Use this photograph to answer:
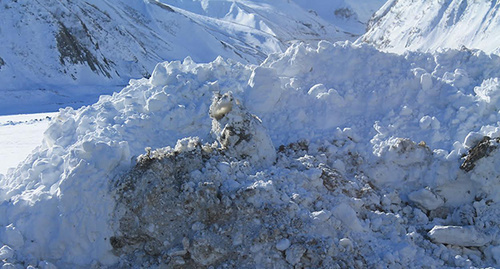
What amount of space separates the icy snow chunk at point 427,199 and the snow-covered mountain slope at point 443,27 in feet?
22.3

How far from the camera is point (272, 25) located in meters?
A: 53.0

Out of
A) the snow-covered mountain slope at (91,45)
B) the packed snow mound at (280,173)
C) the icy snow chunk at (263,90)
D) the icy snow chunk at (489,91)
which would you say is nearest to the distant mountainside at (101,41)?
the snow-covered mountain slope at (91,45)

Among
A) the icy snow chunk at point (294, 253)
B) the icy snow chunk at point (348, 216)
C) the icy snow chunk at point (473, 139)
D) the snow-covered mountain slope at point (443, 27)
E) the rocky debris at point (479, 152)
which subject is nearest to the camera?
the icy snow chunk at point (294, 253)

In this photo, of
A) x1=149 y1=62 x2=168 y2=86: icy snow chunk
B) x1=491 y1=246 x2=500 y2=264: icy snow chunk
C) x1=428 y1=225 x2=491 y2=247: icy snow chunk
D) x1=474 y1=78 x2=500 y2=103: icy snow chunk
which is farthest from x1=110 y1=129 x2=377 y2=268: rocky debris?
x1=474 y1=78 x2=500 y2=103: icy snow chunk

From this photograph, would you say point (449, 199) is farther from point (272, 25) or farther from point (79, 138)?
point (272, 25)

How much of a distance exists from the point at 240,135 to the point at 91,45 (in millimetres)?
19616

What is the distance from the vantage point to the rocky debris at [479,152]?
5.59m

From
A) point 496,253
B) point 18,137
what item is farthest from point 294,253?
point 18,137

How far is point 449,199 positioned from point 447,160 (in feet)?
1.51

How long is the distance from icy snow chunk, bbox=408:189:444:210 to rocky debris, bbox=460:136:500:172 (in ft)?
1.57

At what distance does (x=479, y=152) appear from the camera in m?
5.62

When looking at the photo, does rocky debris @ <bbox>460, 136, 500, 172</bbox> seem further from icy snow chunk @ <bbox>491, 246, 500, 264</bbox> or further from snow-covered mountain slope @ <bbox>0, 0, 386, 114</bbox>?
snow-covered mountain slope @ <bbox>0, 0, 386, 114</bbox>

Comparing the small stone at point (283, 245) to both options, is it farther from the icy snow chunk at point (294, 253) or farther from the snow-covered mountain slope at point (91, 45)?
the snow-covered mountain slope at point (91, 45)

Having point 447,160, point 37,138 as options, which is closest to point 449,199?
point 447,160
